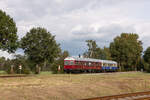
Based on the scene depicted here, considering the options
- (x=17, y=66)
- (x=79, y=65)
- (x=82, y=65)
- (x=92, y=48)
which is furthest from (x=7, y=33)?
(x=92, y=48)

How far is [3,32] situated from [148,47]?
57.7m

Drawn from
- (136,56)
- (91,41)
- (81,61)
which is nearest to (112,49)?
(136,56)

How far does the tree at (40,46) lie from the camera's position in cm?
4481

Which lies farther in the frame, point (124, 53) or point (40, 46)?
point (124, 53)

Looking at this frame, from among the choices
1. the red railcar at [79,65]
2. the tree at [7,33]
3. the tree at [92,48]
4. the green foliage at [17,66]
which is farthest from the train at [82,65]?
the tree at [92,48]

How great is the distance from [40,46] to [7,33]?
9562mm

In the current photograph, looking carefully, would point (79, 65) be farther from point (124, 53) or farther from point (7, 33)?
point (124, 53)

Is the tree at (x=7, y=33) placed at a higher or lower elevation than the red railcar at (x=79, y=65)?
higher

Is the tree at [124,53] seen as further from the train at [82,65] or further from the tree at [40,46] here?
the tree at [40,46]

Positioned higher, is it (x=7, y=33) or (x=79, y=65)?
(x=7, y=33)

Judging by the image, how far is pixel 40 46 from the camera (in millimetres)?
45406

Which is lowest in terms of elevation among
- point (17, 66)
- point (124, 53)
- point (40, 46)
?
point (17, 66)

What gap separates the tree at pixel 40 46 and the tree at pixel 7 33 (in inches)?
310

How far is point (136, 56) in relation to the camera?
92.5 m
